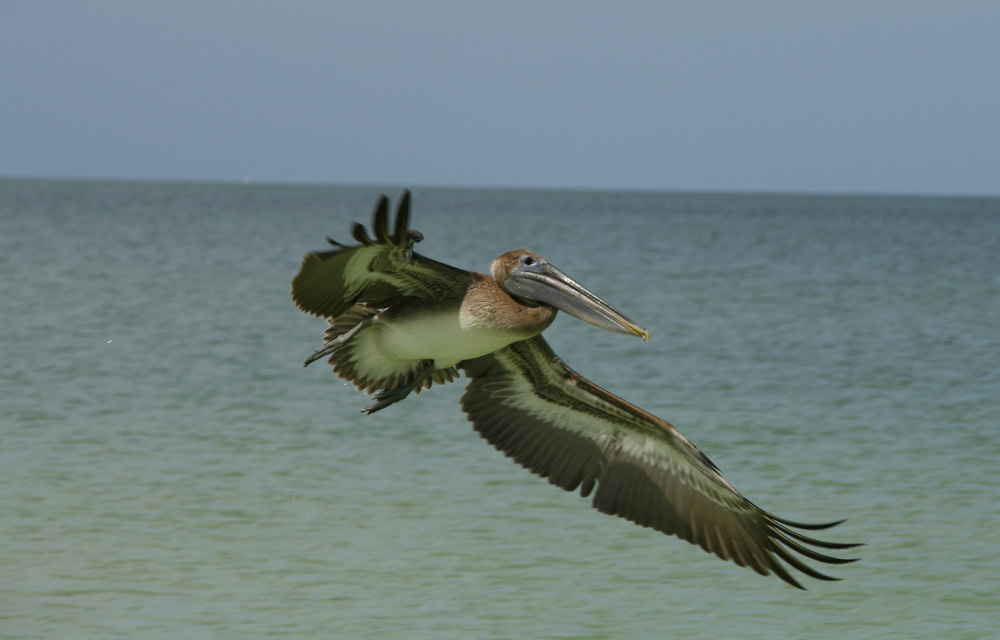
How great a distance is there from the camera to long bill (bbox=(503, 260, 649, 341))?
20.0 feet

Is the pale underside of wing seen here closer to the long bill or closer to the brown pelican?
the brown pelican

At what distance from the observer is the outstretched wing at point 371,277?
5785 mm

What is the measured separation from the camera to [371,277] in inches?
245

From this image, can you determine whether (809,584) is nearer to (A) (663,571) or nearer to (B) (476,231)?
(A) (663,571)

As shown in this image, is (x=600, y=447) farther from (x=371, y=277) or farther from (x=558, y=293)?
(x=371, y=277)

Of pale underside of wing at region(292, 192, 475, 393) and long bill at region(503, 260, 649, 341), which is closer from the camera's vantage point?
pale underside of wing at region(292, 192, 475, 393)

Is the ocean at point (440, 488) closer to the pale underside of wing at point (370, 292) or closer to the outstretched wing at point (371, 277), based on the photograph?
the pale underside of wing at point (370, 292)

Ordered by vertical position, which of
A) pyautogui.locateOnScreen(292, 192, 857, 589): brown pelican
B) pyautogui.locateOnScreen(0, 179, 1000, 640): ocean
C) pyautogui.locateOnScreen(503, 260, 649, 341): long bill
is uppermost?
pyautogui.locateOnScreen(503, 260, 649, 341): long bill

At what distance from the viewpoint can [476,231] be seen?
56438 millimetres

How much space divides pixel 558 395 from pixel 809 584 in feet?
8.31

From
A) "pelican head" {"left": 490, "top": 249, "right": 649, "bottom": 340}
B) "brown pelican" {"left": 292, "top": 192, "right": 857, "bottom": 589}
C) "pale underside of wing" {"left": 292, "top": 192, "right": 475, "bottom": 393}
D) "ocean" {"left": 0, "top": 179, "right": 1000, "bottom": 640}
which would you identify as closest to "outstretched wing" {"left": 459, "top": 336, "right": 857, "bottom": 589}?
"brown pelican" {"left": 292, "top": 192, "right": 857, "bottom": 589}

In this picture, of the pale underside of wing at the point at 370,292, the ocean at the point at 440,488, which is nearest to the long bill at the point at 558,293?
the pale underside of wing at the point at 370,292

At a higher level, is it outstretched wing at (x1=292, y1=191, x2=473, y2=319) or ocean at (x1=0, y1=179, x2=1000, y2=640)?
outstretched wing at (x1=292, y1=191, x2=473, y2=319)

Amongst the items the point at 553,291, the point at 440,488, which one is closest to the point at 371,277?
the point at 553,291
